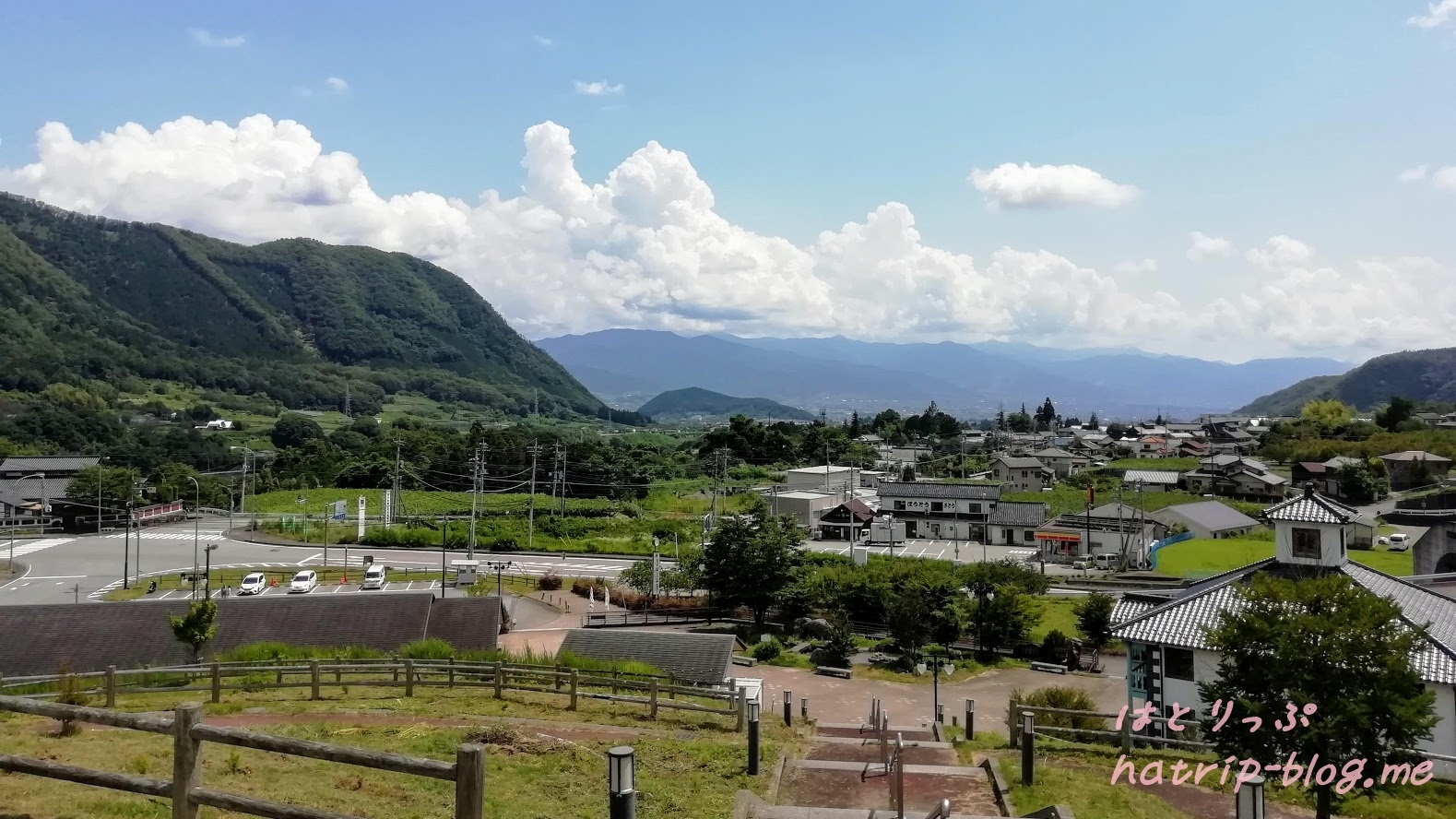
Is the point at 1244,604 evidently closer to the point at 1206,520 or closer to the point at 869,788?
the point at 869,788

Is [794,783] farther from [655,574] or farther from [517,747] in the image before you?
[655,574]

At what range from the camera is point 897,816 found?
8438 mm

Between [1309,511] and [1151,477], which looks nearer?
[1309,511]

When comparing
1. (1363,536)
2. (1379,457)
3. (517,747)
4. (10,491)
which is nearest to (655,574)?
(517,747)

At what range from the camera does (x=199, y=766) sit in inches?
195

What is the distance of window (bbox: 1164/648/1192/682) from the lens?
16984mm

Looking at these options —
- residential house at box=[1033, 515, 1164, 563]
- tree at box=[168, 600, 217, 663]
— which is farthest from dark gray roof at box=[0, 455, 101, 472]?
residential house at box=[1033, 515, 1164, 563]

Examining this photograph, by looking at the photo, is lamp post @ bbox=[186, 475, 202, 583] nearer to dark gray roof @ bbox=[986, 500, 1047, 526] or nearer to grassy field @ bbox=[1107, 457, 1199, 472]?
dark gray roof @ bbox=[986, 500, 1047, 526]

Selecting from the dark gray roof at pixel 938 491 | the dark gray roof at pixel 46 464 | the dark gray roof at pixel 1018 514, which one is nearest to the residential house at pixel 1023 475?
the dark gray roof at pixel 938 491

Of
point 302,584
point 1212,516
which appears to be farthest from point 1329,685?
point 1212,516

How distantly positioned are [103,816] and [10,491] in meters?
71.1

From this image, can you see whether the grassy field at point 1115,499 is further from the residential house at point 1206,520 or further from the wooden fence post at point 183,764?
the wooden fence post at point 183,764

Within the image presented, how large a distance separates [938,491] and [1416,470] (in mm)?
41177

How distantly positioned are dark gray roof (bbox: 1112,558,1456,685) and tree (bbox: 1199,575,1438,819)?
5.42m
